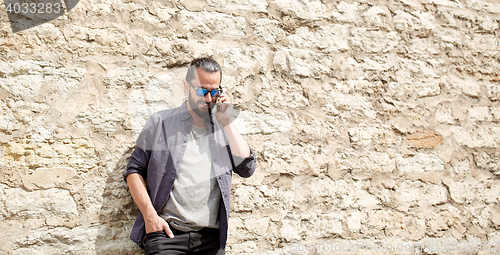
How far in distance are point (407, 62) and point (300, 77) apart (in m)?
0.92

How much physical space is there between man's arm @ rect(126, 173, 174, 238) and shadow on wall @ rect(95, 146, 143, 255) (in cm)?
27

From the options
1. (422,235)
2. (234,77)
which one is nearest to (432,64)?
(422,235)

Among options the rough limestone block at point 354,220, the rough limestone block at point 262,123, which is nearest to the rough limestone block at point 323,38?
the rough limestone block at point 262,123

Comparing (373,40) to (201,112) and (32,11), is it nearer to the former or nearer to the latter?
(201,112)

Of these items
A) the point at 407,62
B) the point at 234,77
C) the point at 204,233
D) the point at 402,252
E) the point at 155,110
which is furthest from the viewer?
the point at 407,62

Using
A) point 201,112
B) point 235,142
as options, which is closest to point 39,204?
point 201,112

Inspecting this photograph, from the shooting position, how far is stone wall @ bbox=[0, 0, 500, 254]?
1.87 metres

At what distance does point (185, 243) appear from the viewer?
Answer: 169 cm

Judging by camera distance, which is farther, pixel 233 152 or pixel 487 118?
pixel 487 118

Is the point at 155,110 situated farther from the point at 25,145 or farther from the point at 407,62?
the point at 407,62

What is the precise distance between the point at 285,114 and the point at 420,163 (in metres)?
1.14

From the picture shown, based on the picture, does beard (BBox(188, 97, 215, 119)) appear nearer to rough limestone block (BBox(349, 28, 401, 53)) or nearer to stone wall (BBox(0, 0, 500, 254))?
stone wall (BBox(0, 0, 500, 254))

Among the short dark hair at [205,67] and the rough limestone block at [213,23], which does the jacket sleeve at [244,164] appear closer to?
the short dark hair at [205,67]

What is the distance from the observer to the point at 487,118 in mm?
2775
